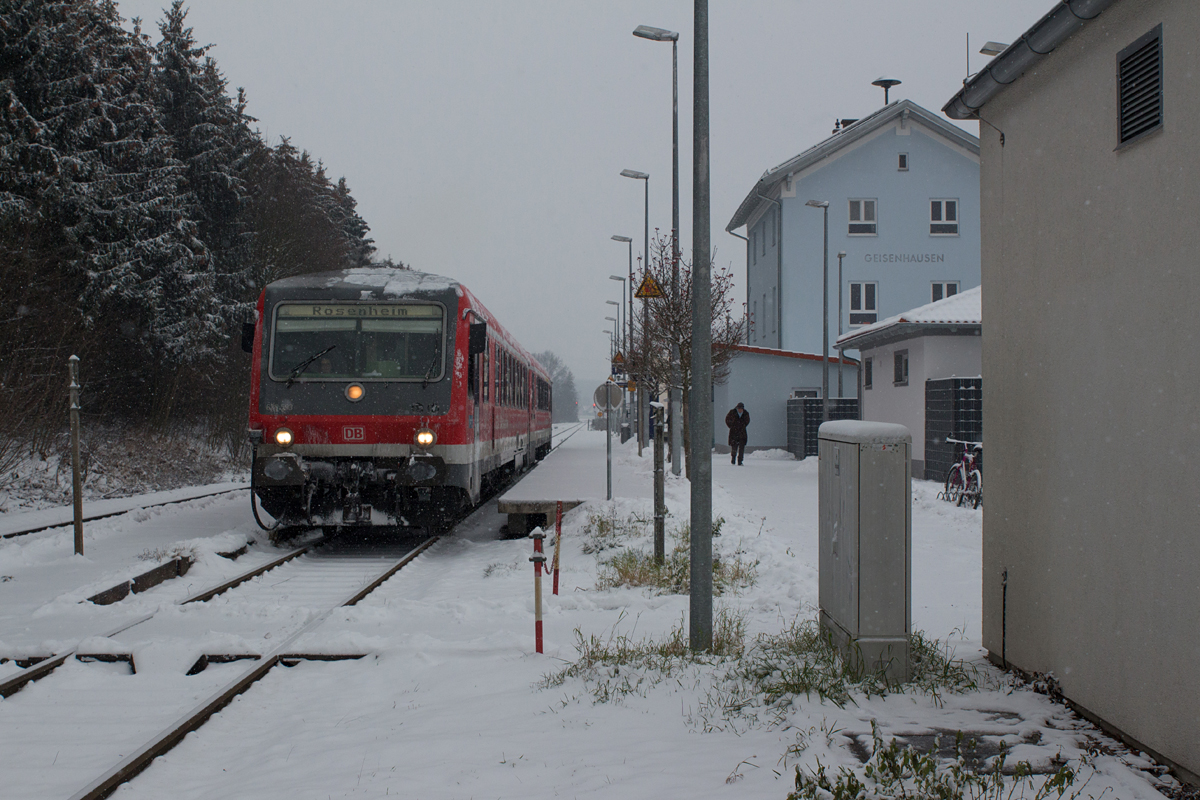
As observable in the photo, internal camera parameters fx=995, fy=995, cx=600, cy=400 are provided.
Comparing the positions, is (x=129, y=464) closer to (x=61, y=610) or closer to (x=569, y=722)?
(x=61, y=610)

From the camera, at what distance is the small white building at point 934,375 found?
699 inches

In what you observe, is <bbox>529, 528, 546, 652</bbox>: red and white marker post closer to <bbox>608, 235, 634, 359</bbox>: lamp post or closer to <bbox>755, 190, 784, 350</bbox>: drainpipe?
<bbox>608, 235, 634, 359</bbox>: lamp post

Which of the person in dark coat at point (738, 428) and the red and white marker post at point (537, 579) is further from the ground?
the person in dark coat at point (738, 428)

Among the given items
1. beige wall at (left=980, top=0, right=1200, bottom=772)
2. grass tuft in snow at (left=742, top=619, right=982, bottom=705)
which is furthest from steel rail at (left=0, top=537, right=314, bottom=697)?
beige wall at (left=980, top=0, right=1200, bottom=772)

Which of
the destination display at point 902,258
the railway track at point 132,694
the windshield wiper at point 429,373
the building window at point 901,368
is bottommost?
the railway track at point 132,694

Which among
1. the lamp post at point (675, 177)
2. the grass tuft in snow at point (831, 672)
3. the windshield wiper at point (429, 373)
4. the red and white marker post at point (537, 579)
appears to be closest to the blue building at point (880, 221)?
the lamp post at point (675, 177)

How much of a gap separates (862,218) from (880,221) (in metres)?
0.68

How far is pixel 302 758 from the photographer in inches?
179

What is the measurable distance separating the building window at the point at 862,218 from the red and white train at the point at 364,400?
2910 centimetres

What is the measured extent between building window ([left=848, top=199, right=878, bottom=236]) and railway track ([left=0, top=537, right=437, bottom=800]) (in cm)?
3218

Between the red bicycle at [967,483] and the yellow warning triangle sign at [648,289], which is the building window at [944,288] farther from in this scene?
the yellow warning triangle sign at [648,289]

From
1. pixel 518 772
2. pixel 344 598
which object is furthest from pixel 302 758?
pixel 344 598

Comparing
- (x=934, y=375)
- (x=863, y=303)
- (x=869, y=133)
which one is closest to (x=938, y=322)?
(x=934, y=375)

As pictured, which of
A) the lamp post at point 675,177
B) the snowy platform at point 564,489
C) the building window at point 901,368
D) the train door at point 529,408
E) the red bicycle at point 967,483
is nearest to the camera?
the snowy platform at point 564,489
